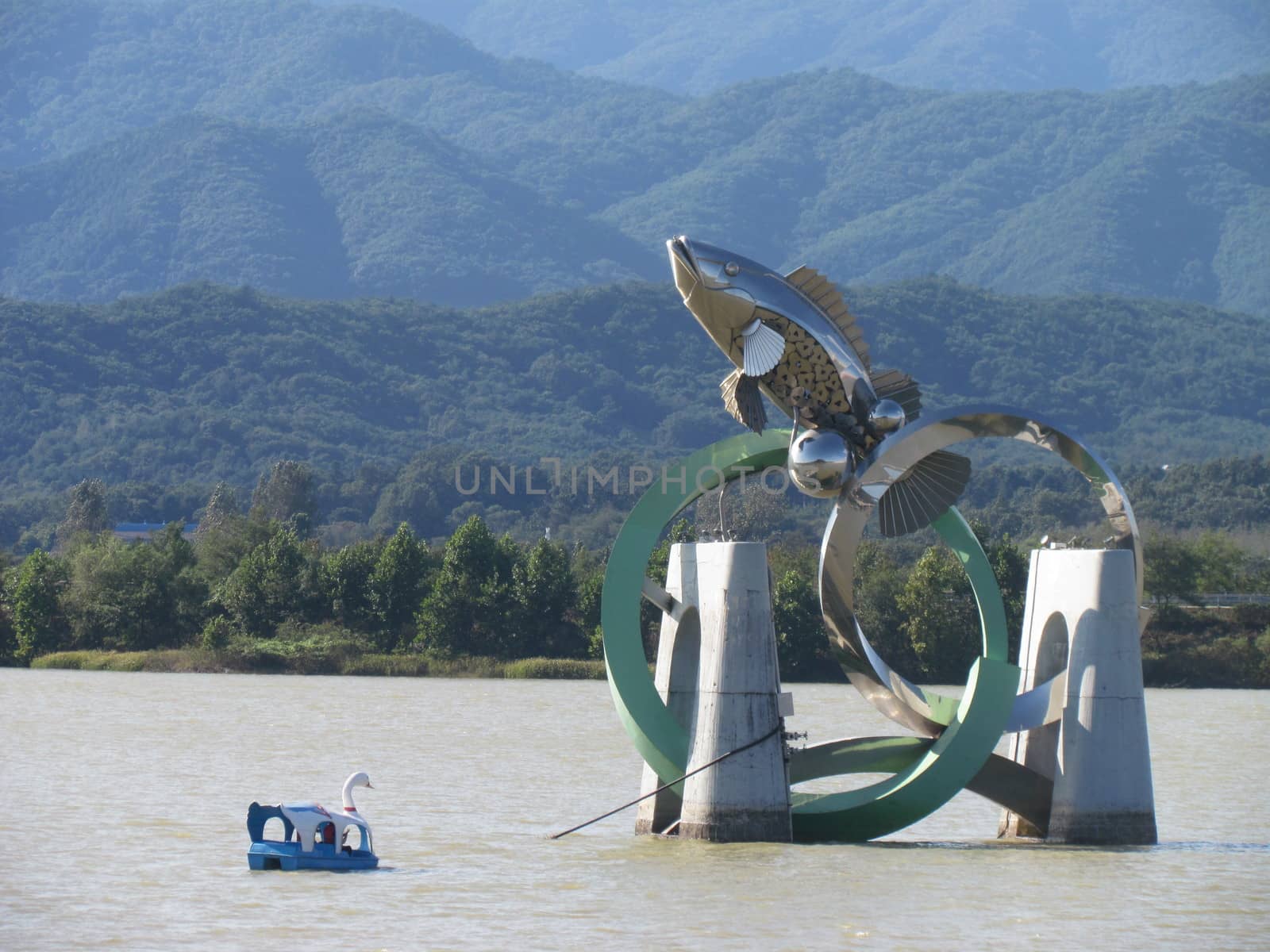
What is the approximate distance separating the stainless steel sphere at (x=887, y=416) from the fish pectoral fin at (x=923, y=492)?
26.9 inches

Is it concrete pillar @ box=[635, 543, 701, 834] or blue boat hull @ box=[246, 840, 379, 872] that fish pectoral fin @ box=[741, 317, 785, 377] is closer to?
concrete pillar @ box=[635, 543, 701, 834]

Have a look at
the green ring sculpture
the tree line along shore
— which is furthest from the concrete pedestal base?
the tree line along shore

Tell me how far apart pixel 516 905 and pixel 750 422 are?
599 centimetres

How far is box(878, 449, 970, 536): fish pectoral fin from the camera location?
23203 mm

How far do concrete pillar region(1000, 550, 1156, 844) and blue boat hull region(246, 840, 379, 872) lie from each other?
7275 mm

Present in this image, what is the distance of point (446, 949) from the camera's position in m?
17.7

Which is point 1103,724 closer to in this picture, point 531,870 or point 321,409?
point 531,870

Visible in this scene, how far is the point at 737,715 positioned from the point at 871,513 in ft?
9.41

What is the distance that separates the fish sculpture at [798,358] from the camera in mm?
22297

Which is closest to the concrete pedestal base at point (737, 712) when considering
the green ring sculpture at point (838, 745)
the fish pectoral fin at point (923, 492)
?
the green ring sculpture at point (838, 745)

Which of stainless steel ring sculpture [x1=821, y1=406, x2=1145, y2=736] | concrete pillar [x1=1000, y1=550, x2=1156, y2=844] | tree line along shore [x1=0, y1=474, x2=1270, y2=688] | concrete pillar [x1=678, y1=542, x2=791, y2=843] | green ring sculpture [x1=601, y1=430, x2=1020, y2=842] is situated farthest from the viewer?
tree line along shore [x1=0, y1=474, x2=1270, y2=688]

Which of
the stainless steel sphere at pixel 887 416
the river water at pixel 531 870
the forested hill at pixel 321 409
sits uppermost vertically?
the forested hill at pixel 321 409

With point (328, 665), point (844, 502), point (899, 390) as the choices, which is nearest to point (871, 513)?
point (844, 502)

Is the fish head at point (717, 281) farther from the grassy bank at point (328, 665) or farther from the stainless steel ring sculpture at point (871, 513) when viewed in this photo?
the grassy bank at point (328, 665)
